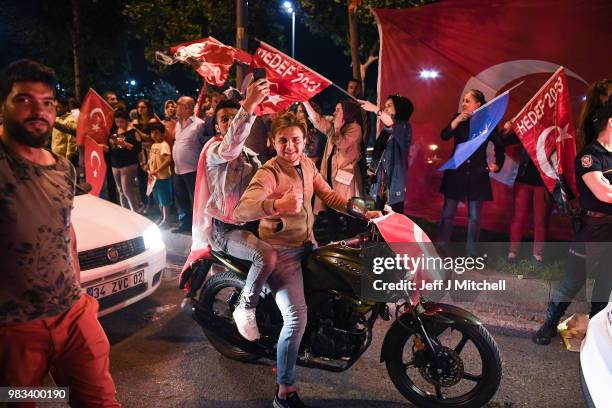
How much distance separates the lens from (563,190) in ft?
15.1

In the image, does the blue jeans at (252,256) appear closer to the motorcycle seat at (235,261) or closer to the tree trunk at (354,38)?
the motorcycle seat at (235,261)

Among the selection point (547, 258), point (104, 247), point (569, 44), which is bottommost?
point (547, 258)

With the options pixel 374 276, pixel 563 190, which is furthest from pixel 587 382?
pixel 563 190

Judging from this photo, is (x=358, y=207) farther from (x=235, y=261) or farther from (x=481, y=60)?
(x=481, y=60)

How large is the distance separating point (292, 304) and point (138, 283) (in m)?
1.96

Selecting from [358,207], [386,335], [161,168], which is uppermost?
[358,207]

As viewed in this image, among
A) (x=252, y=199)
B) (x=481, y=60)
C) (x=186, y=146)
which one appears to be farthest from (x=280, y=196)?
(x=481, y=60)

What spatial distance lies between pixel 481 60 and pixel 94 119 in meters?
5.39

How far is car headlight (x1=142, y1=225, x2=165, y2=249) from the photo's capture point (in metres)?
5.00

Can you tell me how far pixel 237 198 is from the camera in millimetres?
4000

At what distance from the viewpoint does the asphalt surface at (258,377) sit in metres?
3.53

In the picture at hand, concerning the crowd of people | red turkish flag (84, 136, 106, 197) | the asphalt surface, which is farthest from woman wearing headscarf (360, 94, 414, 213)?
red turkish flag (84, 136, 106, 197)

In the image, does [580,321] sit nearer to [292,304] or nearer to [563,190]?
[563,190]

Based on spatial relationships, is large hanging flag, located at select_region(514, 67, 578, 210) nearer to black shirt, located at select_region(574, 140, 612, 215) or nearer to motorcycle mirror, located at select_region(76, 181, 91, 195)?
black shirt, located at select_region(574, 140, 612, 215)
